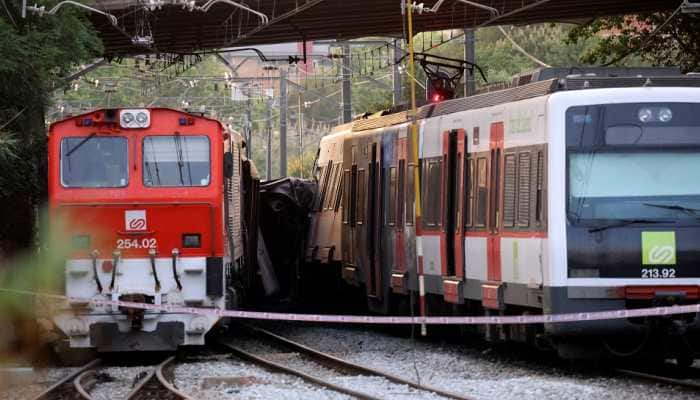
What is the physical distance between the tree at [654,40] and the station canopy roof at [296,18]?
1.87ft

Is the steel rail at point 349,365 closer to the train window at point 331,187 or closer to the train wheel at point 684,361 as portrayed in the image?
the train wheel at point 684,361

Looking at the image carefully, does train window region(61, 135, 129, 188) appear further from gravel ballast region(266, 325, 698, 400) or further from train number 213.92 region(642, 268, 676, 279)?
train number 213.92 region(642, 268, 676, 279)

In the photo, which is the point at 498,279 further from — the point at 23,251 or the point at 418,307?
the point at 23,251

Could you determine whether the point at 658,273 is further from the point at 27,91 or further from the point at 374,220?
the point at 27,91

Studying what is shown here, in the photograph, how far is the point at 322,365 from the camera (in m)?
18.0

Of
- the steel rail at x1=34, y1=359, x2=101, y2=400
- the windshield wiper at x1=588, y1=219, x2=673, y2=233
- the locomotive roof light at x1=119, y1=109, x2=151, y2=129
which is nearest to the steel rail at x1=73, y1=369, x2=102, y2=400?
the steel rail at x1=34, y1=359, x2=101, y2=400

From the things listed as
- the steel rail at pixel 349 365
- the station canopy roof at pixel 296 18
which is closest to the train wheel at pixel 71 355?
the steel rail at pixel 349 365

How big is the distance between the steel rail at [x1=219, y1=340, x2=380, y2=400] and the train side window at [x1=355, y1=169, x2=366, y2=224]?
2917 millimetres

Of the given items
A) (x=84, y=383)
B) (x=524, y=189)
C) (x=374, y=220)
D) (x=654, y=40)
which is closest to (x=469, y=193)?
(x=524, y=189)

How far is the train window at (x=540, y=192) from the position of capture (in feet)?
49.0

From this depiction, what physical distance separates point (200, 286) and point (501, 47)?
5933cm

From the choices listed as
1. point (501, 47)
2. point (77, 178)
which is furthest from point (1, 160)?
point (501, 47)

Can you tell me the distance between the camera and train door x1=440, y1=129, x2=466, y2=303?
58.3 feet

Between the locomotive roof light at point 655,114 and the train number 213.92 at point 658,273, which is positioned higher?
the locomotive roof light at point 655,114
